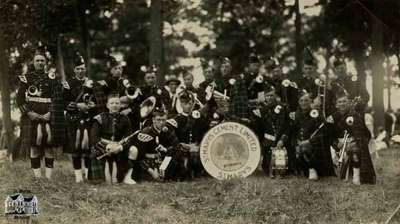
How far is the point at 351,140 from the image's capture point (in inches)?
364

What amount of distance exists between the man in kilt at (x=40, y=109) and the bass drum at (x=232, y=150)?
2.39 metres

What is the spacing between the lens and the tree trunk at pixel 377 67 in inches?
660

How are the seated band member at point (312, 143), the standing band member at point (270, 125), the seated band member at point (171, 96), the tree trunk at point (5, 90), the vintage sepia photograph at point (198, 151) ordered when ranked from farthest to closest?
1. the tree trunk at point (5, 90)
2. the seated band member at point (171, 96)
3. the standing band member at point (270, 125)
4. the seated band member at point (312, 143)
5. the vintage sepia photograph at point (198, 151)

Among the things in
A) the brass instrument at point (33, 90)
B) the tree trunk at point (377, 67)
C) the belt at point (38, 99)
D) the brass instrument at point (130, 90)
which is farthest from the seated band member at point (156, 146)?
the tree trunk at point (377, 67)

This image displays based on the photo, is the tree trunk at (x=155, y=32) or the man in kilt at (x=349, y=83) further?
the tree trunk at (x=155, y=32)

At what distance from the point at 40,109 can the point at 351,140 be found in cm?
489

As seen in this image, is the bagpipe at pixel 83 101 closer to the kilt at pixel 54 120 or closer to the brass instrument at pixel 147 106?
the kilt at pixel 54 120

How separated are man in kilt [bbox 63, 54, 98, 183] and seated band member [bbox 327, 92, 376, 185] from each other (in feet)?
12.9

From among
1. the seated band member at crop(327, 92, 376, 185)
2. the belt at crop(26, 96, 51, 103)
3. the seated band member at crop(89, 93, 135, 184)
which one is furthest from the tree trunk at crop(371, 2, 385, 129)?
the belt at crop(26, 96, 51, 103)

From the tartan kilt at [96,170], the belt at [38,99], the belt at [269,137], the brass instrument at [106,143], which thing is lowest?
the tartan kilt at [96,170]

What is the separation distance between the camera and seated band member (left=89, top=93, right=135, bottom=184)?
911 centimetres

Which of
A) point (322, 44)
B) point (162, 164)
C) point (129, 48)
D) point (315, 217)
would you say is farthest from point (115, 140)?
point (129, 48)

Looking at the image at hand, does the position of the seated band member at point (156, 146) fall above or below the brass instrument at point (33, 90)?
below

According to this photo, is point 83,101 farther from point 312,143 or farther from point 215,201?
point 312,143
